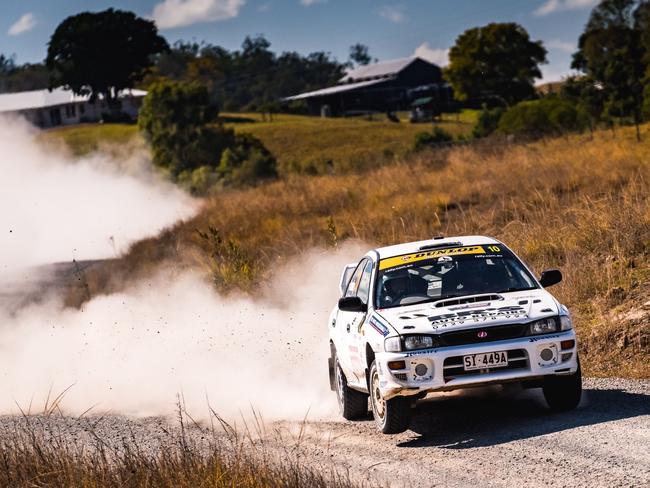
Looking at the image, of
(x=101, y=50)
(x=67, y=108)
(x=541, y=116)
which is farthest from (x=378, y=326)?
(x=67, y=108)

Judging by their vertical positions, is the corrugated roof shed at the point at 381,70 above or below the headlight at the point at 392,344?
above

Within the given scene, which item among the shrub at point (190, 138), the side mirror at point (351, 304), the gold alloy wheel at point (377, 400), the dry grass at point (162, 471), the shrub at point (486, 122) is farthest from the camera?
the shrub at point (486, 122)

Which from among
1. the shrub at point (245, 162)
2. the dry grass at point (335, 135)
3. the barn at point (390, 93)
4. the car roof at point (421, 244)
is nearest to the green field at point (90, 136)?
the dry grass at point (335, 135)

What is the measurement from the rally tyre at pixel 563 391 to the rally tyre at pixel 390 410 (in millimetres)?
1201

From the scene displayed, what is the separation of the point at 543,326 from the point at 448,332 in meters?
0.81

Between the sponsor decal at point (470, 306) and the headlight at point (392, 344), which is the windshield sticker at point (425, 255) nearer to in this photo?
the sponsor decal at point (470, 306)

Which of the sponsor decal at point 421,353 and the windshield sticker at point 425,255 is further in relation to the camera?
the windshield sticker at point 425,255

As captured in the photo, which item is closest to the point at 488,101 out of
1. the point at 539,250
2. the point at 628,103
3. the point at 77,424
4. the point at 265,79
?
the point at 628,103

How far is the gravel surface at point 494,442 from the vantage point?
28.0ft

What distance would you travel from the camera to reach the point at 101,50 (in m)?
99.6

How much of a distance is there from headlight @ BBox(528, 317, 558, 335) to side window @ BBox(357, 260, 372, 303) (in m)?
1.85

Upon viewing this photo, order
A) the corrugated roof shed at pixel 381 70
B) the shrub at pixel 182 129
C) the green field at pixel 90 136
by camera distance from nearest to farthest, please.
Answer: the shrub at pixel 182 129, the green field at pixel 90 136, the corrugated roof shed at pixel 381 70

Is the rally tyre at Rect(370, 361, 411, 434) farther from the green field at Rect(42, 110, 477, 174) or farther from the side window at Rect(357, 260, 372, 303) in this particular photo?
the green field at Rect(42, 110, 477, 174)

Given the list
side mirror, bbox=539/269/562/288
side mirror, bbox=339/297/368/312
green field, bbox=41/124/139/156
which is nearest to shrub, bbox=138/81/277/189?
green field, bbox=41/124/139/156
